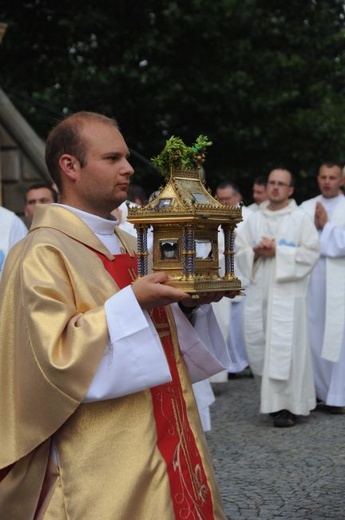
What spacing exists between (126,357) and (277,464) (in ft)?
12.1

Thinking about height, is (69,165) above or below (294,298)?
above

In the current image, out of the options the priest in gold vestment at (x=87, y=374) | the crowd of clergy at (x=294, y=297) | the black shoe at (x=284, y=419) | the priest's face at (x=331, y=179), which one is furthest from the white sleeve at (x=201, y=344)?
the priest's face at (x=331, y=179)

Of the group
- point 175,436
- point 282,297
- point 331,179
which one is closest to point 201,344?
point 175,436

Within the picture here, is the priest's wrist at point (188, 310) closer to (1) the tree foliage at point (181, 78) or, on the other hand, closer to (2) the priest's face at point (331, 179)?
(2) the priest's face at point (331, 179)

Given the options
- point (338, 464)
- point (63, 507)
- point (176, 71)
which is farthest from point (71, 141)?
point (176, 71)

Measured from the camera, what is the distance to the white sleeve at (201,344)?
12.1 ft

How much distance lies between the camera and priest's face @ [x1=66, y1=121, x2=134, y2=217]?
3404mm

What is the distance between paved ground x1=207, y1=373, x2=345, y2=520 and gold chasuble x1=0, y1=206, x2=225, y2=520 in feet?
7.12

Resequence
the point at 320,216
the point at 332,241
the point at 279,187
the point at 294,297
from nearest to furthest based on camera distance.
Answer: the point at 294,297 → the point at 320,216 → the point at 279,187 → the point at 332,241

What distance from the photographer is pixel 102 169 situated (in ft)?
11.2

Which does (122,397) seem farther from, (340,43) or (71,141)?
(340,43)

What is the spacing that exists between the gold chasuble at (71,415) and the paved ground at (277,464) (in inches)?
85.5

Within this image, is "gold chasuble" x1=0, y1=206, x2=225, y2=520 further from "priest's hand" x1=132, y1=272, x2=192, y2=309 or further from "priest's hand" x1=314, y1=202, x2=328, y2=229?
"priest's hand" x1=314, y1=202, x2=328, y2=229

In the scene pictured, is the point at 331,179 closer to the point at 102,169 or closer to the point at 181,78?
the point at 102,169
